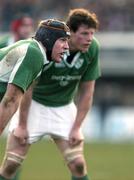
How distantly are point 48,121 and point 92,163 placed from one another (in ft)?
23.1

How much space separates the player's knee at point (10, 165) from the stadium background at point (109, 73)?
891 centimetres

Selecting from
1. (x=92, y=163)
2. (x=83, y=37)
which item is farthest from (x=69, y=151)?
(x=92, y=163)

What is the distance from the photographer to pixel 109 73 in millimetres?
26797

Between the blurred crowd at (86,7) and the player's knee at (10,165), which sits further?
the blurred crowd at (86,7)

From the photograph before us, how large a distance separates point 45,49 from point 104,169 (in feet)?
26.7

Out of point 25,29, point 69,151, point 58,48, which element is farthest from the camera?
point 25,29

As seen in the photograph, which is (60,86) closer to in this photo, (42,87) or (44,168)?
(42,87)

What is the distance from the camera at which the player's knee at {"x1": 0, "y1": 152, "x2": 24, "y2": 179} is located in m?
9.66

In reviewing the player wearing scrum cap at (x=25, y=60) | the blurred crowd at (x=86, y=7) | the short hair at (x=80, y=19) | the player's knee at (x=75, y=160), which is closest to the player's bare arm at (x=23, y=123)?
the player's knee at (x=75, y=160)

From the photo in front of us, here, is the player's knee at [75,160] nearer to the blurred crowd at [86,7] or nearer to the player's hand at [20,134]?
the player's hand at [20,134]

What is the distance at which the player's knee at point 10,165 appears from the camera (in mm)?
9656

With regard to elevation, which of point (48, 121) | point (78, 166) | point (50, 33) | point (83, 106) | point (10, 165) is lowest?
point (78, 166)

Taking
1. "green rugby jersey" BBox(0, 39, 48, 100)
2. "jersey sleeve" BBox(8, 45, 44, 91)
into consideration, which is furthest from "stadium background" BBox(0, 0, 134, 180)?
"jersey sleeve" BBox(8, 45, 44, 91)

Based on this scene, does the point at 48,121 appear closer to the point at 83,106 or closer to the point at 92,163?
the point at 83,106
